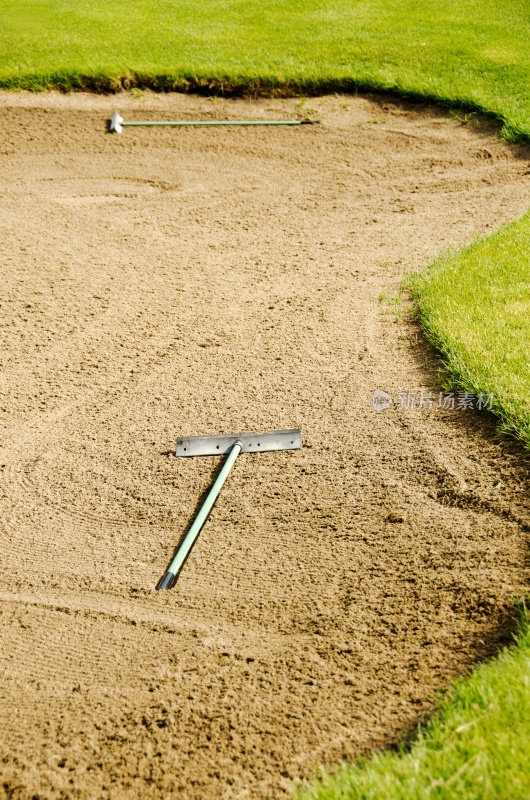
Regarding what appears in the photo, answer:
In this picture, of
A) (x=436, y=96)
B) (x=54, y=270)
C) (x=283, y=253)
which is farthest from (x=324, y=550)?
(x=436, y=96)

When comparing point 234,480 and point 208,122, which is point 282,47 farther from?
point 234,480

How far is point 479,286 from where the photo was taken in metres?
5.35

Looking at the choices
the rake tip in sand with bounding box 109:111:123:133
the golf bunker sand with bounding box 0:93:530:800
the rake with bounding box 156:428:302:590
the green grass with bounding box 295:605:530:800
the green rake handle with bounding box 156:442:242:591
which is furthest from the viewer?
the rake tip in sand with bounding box 109:111:123:133

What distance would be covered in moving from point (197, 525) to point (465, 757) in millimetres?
1850

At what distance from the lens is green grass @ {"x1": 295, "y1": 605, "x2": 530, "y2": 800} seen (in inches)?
83.7

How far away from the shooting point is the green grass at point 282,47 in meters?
8.41

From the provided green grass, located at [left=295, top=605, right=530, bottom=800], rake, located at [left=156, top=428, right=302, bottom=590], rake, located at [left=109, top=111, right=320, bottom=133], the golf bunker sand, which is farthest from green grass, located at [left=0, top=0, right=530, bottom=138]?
green grass, located at [left=295, top=605, right=530, bottom=800]

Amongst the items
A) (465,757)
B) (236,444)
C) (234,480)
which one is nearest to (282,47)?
(236,444)

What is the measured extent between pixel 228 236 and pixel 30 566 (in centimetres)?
400

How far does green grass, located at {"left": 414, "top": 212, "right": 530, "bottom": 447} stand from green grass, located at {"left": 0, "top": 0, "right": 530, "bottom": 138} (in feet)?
9.27

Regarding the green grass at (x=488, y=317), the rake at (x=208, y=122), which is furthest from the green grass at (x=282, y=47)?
the green grass at (x=488, y=317)

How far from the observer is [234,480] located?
4047mm

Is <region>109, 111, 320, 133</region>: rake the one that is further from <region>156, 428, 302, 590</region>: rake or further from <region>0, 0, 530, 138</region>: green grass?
<region>156, 428, 302, 590</region>: rake

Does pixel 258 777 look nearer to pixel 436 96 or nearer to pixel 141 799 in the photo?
pixel 141 799
